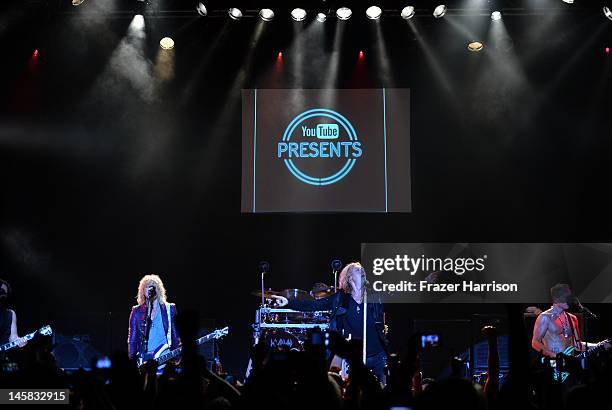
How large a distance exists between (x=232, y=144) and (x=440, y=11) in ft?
11.1

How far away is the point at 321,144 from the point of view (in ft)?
31.7

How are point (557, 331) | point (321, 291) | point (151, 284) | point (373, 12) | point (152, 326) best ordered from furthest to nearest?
1. point (373, 12)
2. point (321, 291)
3. point (151, 284)
4. point (152, 326)
5. point (557, 331)

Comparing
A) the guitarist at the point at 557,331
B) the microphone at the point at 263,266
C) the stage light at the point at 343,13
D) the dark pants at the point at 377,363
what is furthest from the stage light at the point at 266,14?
the guitarist at the point at 557,331

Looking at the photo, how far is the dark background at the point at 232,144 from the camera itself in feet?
31.9

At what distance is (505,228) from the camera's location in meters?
9.77

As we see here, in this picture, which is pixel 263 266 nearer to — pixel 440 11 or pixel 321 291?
pixel 321 291

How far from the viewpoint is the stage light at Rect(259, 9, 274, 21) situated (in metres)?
9.57

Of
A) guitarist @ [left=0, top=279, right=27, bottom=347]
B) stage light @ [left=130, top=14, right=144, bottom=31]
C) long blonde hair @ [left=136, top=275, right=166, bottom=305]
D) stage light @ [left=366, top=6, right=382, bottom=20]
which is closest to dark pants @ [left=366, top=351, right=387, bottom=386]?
long blonde hair @ [left=136, top=275, right=166, bottom=305]

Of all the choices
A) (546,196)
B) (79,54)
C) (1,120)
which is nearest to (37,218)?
(1,120)

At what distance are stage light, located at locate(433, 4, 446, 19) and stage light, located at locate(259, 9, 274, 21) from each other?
2.21 m

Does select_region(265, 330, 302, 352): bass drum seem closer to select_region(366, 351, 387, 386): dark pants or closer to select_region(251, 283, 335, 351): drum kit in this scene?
select_region(251, 283, 335, 351): drum kit

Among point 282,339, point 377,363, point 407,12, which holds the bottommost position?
point 377,363

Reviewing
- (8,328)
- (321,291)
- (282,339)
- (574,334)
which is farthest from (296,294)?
(8,328)

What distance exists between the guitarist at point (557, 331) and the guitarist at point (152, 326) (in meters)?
4.11
